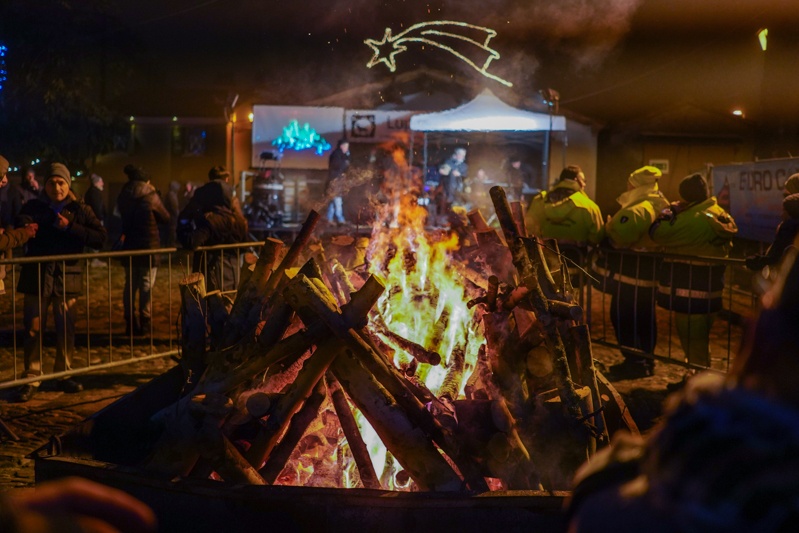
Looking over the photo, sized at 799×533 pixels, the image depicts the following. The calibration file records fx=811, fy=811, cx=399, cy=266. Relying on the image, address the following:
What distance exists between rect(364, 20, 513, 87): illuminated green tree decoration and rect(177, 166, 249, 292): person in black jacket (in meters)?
3.52

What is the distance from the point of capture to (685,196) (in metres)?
8.23

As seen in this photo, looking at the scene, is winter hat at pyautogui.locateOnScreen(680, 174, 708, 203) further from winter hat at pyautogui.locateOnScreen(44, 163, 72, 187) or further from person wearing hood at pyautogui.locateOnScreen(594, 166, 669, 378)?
winter hat at pyautogui.locateOnScreen(44, 163, 72, 187)

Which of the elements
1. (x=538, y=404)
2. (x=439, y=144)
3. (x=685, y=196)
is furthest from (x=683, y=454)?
(x=439, y=144)

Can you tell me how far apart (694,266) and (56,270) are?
20.3 ft

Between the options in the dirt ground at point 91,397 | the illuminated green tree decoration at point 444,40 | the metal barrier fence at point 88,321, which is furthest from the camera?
the illuminated green tree decoration at point 444,40

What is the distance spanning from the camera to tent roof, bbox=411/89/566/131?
20.8 meters

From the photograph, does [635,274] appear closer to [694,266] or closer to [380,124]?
[694,266]

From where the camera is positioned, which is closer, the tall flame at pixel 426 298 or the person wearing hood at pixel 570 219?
the tall flame at pixel 426 298

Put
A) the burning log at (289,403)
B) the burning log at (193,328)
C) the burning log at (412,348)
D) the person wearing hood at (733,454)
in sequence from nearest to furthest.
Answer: the person wearing hood at (733,454) → the burning log at (289,403) → the burning log at (412,348) → the burning log at (193,328)

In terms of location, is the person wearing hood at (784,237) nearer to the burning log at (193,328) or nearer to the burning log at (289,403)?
the burning log at (289,403)

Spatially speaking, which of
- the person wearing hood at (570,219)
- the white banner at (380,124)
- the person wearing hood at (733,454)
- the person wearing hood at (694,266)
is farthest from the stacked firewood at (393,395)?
the white banner at (380,124)

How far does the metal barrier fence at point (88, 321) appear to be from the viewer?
24.8ft

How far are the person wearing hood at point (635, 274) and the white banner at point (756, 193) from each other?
5309 mm

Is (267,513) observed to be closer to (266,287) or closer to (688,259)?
(266,287)
